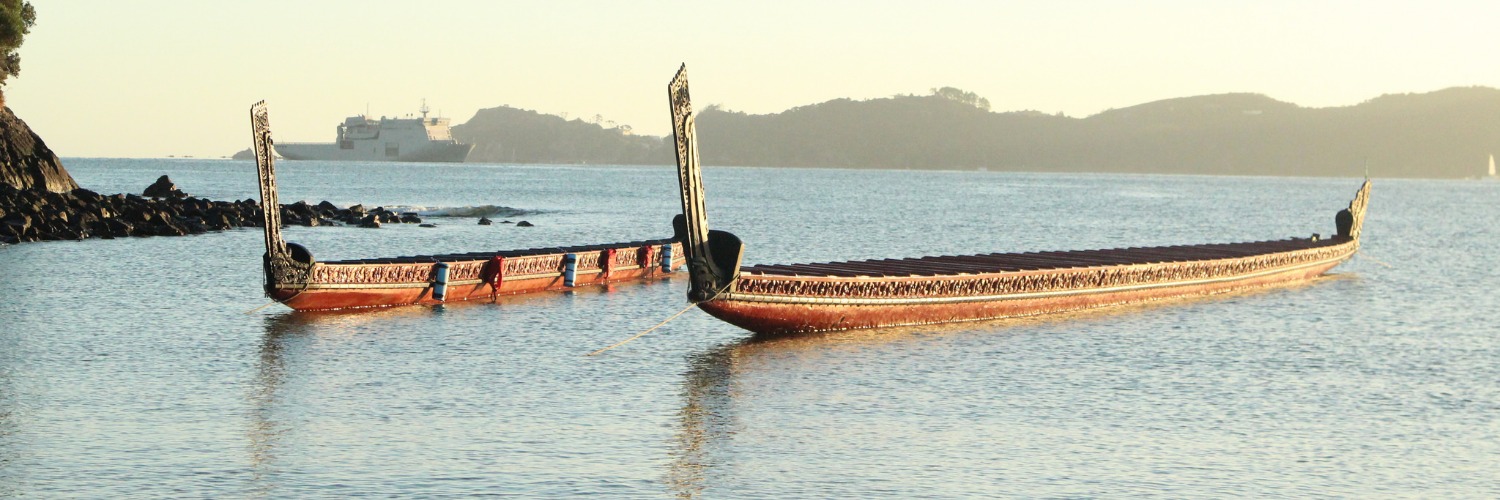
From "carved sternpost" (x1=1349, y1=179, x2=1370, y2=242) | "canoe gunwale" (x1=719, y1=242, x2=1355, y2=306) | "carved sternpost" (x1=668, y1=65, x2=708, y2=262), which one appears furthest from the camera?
"carved sternpost" (x1=1349, y1=179, x2=1370, y2=242)

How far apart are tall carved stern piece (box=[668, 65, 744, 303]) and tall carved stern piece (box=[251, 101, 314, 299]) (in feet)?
31.8

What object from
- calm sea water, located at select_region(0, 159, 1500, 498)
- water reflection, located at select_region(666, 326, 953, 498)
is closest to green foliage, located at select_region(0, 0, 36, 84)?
calm sea water, located at select_region(0, 159, 1500, 498)

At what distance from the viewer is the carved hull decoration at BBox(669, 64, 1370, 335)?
92.4 feet

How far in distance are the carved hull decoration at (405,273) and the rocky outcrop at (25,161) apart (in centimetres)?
4274

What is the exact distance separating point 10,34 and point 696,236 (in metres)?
67.8

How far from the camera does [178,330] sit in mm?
30844

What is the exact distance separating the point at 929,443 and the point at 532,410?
5946 millimetres

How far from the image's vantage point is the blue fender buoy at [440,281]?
1426 inches

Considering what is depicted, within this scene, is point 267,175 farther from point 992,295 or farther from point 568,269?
point 992,295

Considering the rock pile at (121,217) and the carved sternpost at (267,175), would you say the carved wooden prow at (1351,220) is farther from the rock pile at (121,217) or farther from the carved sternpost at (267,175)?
the rock pile at (121,217)

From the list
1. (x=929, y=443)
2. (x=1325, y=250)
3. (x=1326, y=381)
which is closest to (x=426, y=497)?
(x=929, y=443)

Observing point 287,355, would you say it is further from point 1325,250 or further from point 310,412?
point 1325,250

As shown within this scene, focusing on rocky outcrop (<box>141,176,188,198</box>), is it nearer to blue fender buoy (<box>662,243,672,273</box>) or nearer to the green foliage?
the green foliage

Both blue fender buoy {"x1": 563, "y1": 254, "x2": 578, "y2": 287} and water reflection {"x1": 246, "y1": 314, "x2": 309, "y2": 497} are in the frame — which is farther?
blue fender buoy {"x1": 563, "y1": 254, "x2": 578, "y2": 287}
